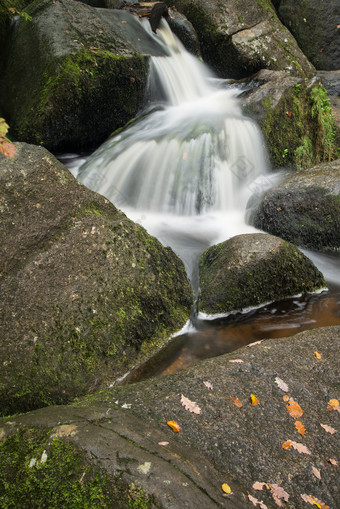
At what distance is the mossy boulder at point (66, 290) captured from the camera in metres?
2.97

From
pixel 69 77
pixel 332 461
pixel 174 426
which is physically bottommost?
pixel 332 461

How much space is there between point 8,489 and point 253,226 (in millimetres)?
5388

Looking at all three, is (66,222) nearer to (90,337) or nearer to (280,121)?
(90,337)

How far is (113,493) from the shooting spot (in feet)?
5.52

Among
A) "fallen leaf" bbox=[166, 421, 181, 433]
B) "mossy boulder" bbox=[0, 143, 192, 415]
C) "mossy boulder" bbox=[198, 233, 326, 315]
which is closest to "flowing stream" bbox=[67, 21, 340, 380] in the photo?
"mossy boulder" bbox=[198, 233, 326, 315]

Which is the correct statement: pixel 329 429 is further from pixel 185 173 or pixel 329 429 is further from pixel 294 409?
pixel 185 173

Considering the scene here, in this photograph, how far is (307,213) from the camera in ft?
19.7

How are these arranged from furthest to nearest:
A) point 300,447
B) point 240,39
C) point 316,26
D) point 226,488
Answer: point 316,26
point 240,39
point 300,447
point 226,488

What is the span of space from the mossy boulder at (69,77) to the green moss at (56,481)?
6.63m

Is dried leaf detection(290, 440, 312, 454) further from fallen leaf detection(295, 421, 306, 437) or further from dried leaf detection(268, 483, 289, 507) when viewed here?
dried leaf detection(268, 483, 289, 507)

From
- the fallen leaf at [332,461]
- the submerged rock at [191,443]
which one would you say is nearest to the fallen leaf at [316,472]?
the submerged rock at [191,443]

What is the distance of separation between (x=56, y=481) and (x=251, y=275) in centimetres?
317

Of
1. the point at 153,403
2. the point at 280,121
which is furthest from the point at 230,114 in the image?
the point at 153,403

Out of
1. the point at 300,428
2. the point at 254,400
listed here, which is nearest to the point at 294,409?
the point at 300,428
